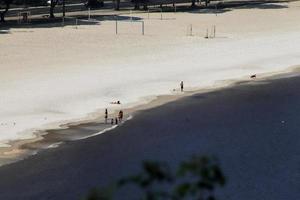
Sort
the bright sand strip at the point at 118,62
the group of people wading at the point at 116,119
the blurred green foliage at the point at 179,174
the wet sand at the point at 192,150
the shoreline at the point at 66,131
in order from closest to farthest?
the blurred green foliage at the point at 179,174 → the wet sand at the point at 192,150 → the shoreline at the point at 66,131 → the group of people wading at the point at 116,119 → the bright sand strip at the point at 118,62

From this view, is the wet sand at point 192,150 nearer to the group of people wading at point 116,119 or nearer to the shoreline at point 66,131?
the shoreline at point 66,131

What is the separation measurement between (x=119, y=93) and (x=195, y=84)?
747 centimetres

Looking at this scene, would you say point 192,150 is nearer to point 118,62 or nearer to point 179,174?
point 118,62

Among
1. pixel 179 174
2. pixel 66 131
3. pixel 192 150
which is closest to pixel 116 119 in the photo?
pixel 66 131

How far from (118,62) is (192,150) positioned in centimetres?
2314

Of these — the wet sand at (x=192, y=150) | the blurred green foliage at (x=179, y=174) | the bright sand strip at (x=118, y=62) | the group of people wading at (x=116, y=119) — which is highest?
the blurred green foliage at (x=179, y=174)

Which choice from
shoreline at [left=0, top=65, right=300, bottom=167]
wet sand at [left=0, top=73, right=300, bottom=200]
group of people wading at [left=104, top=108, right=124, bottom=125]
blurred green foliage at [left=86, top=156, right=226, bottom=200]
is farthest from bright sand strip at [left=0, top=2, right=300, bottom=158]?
blurred green foliage at [left=86, top=156, right=226, bottom=200]

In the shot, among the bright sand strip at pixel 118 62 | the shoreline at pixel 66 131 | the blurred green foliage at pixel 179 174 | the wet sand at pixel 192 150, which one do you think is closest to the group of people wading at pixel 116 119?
the shoreline at pixel 66 131

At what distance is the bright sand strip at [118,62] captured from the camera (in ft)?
126

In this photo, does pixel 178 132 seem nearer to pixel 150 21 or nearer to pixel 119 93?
pixel 119 93

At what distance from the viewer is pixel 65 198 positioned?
75.9ft

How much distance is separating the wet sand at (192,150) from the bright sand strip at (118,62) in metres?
3.08

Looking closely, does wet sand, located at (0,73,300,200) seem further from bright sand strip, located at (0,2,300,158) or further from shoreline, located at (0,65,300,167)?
bright sand strip, located at (0,2,300,158)

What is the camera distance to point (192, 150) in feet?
102
